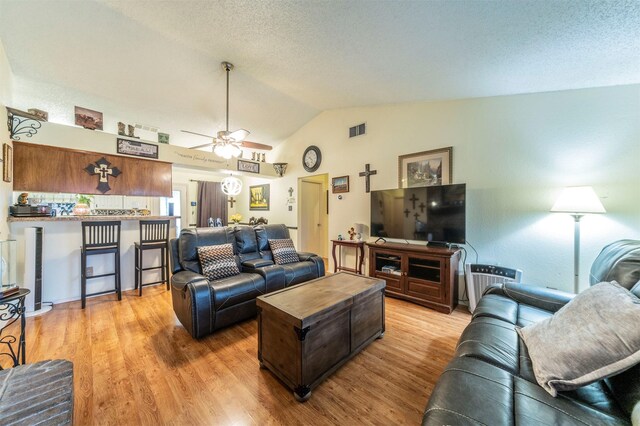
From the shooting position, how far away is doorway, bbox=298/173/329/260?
5605 millimetres

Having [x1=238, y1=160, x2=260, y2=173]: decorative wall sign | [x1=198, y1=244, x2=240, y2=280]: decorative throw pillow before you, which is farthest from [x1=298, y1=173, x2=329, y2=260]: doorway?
[x1=198, y1=244, x2=240, y2=280]: decorative throw pillow

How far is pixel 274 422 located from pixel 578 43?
3.31m

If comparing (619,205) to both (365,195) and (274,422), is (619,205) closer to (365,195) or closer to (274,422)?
(365,195)

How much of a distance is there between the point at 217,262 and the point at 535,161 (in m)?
3.80

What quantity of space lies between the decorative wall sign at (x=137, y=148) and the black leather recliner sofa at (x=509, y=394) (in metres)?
4.80

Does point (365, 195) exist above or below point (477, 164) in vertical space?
below

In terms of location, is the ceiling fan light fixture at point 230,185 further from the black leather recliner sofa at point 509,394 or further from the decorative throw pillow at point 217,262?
the black leather recliner sofa at point 509,394

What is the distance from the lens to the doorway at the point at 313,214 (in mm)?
5605

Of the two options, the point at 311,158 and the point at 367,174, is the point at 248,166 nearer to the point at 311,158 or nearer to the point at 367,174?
the point at 311,158

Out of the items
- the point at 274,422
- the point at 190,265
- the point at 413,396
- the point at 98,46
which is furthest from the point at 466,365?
the point at 98,46

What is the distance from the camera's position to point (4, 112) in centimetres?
254

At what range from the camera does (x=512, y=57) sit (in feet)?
6.62

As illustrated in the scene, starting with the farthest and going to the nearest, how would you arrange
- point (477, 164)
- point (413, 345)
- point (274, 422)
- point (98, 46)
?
1. point (477, 164)
2. point (98, 46)
3. point (413, 345)
4. point (274, 422)

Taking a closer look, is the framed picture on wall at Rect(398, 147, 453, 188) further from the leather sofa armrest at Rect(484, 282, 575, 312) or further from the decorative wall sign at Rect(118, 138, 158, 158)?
the decorative wall sign at Rect(118, 138, 158, 158)
